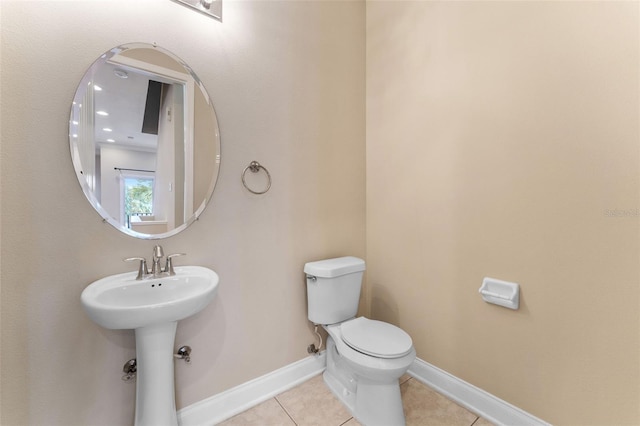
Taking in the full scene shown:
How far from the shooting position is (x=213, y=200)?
1.29 m

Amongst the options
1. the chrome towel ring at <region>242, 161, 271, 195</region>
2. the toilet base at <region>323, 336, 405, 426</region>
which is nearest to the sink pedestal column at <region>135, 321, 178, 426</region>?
the chrome towel ring at <region>242, 161, 271, 195</region>

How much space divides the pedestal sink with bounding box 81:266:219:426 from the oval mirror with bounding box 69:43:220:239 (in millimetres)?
225

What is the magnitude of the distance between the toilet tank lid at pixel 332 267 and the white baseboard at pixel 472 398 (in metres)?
0.74

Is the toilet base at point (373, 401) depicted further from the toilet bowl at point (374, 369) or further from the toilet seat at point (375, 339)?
the toilet seat at point (375, 339)

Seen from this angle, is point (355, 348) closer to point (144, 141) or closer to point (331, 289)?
point (331, 289)

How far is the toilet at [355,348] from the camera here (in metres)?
1.19

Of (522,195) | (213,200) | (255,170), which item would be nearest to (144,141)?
(213,200)

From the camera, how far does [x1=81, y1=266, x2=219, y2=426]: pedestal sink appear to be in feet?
3.04

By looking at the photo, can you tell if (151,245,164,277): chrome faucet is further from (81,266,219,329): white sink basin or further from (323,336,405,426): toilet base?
(323,336,405,426): toilet base

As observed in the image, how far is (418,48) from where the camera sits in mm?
1607

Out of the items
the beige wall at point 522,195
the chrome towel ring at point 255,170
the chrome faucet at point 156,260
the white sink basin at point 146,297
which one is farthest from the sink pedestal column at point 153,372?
the beige wall at point 522,195

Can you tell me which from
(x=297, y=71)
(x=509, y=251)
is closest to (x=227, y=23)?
(x=297, y=71)

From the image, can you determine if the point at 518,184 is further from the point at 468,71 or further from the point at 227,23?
the point at 227,23

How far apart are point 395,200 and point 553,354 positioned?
3.59ft
